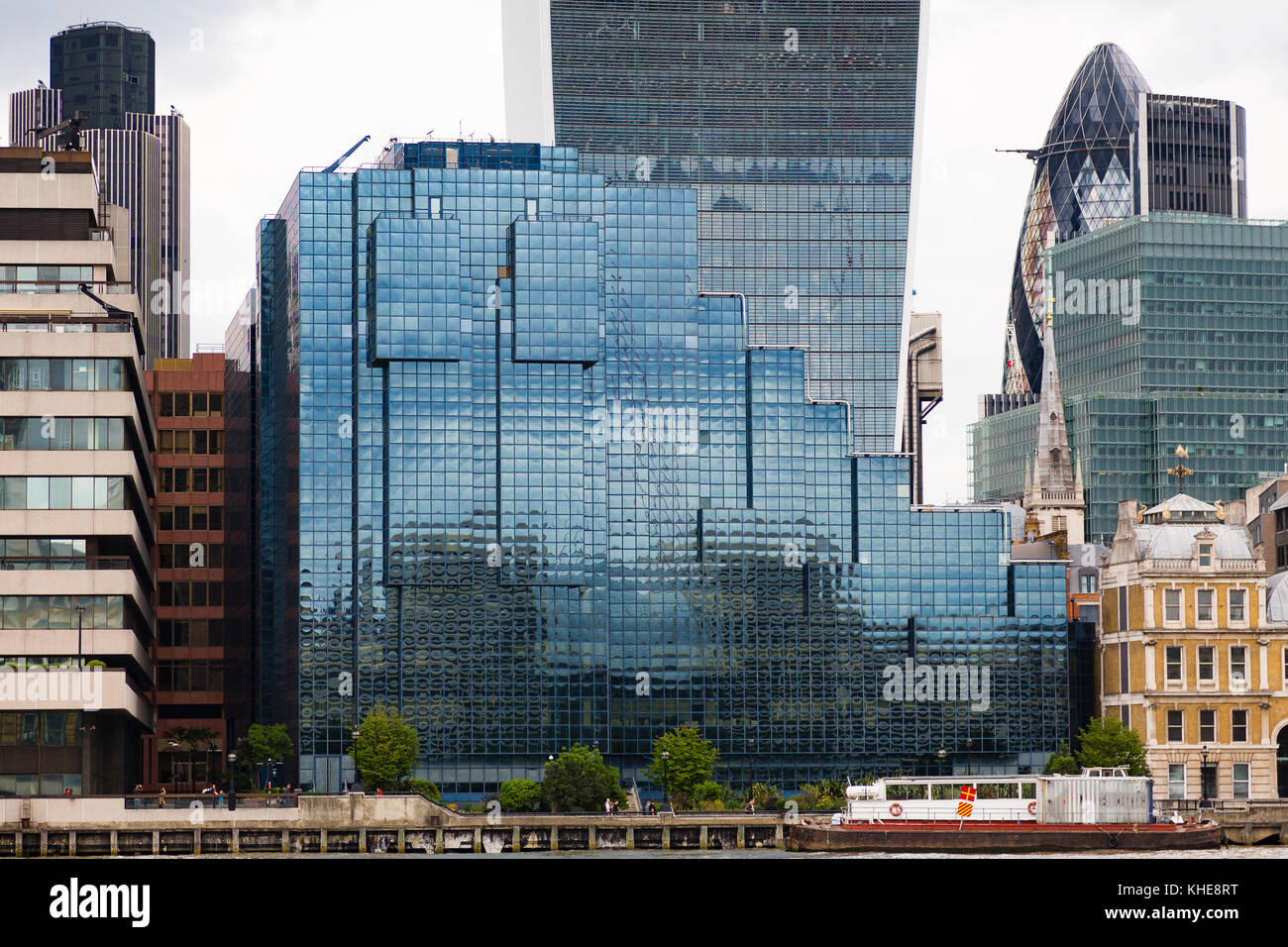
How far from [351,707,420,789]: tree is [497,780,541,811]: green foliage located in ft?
25.7

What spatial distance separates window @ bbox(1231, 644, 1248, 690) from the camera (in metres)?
165

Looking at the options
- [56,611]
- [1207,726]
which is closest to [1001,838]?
[1207,726]

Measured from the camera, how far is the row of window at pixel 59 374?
456ft

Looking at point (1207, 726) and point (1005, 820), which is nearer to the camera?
point (1005, 820)

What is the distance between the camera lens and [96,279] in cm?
15075

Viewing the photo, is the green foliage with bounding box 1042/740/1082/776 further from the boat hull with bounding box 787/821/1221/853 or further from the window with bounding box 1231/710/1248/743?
the boat hull with bounding box 787/821/1221/853

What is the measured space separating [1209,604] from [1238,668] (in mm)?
5637

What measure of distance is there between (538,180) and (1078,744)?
67136mm

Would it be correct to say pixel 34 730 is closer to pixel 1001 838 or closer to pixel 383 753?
pixel 383 753

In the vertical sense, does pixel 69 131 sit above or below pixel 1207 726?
above

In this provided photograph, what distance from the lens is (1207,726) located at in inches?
6506

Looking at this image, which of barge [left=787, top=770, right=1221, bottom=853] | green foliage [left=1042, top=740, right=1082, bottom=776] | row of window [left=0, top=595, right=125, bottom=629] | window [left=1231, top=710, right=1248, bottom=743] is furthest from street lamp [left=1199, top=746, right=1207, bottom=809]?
row of window [left=0, top=595, right=125, bottom=629]

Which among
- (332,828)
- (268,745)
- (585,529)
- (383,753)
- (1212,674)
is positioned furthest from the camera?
(585,529)
